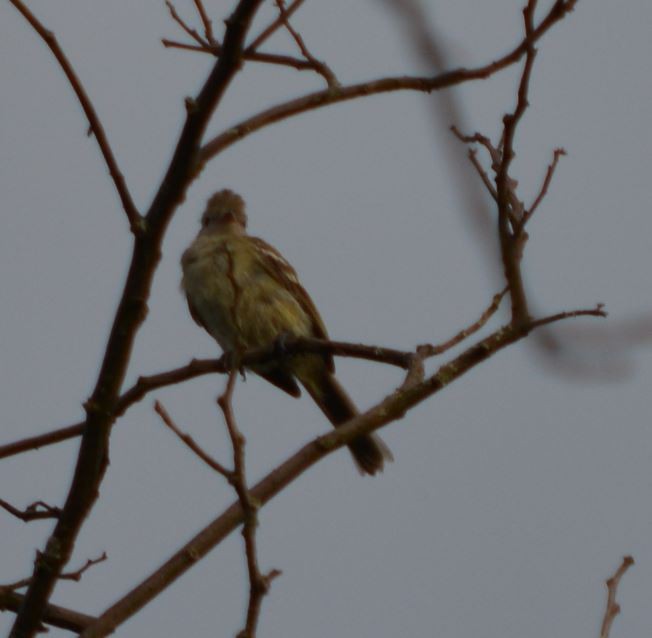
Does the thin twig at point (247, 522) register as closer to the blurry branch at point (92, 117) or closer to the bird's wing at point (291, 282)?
the blurry branch at point (92, 117)

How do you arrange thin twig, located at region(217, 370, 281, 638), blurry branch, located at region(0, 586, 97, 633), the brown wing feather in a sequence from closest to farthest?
thin twig, located at region(217, 370, 281, 638) → blurry branch, located at region(0, 586, 97, 633) → the brown wing feather

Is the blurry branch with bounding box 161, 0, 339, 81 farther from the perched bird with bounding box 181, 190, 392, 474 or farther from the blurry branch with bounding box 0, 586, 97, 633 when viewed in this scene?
the perched bird with bounding box 181, 190, 392, 474

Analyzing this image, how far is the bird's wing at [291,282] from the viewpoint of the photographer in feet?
28.9

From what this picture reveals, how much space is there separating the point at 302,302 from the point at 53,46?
5.18 metres

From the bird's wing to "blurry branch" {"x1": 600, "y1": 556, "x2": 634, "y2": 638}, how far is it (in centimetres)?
536

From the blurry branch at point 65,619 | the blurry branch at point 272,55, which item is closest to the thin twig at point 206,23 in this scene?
the blurry branch at point 272,55

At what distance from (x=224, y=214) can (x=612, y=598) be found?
21.1 feet

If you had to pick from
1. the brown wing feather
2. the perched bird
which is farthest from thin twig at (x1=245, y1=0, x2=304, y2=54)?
the brown wing feather

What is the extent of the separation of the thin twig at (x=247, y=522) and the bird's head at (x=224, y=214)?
628 cm

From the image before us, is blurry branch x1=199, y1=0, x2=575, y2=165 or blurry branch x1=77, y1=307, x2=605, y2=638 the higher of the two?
blurry branch x1=199, y1=0, x2=575, y2=165

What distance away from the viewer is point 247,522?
9.53 ft

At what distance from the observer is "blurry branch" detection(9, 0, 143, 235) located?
369cm

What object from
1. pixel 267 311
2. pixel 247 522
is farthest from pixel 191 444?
pixel 267 311

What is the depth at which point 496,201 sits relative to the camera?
3.27 meters
